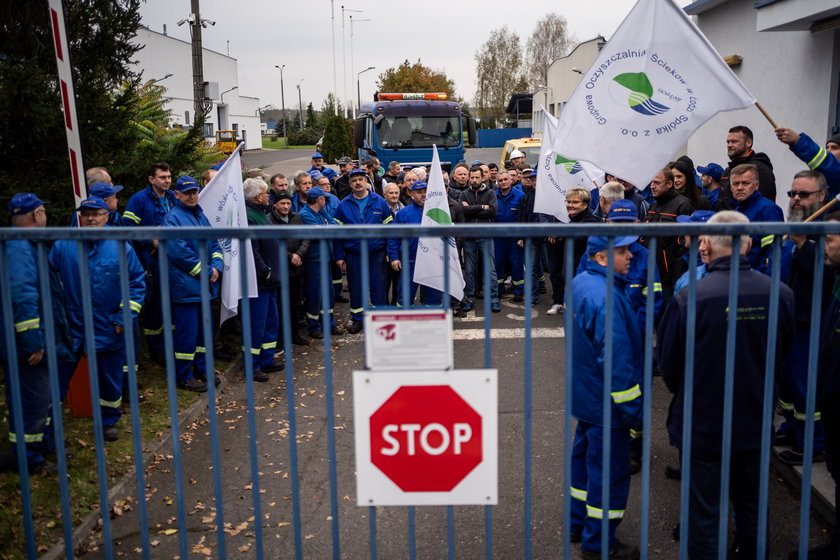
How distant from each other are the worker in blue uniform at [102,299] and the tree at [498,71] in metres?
82.5

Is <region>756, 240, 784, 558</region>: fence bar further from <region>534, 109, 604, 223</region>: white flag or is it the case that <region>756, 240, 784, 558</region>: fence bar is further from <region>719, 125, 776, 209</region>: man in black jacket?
<region>534, 109, 604, 223</region>: white flag

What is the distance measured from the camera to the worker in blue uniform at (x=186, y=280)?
7098 mm

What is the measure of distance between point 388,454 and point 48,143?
668cm

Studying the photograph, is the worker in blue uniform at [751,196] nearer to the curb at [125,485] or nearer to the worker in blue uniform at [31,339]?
the curb at [125,485]

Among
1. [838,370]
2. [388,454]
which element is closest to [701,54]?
[838,370]

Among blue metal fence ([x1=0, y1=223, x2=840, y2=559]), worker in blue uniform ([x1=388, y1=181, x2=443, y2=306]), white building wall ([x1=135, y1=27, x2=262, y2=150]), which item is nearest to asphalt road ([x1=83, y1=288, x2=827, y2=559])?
blue metal fence ([x1=0, y1=223, x2=840, y2=559])

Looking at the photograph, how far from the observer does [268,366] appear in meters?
8.27

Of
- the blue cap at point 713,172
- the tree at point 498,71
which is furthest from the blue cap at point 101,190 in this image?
the tree at point 498,71

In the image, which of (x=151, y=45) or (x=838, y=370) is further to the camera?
Answer: (x=151, y=45)

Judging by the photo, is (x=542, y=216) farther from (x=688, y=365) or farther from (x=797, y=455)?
(x=688, y=365)

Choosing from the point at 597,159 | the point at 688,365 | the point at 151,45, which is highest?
the point at 151,45

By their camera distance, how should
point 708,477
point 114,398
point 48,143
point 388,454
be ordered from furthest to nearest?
point 48,143, point 114,398, point 708,477, point 388,454

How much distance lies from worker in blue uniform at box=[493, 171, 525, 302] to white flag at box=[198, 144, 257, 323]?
492 cm

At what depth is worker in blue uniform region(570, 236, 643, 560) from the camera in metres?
3.85
